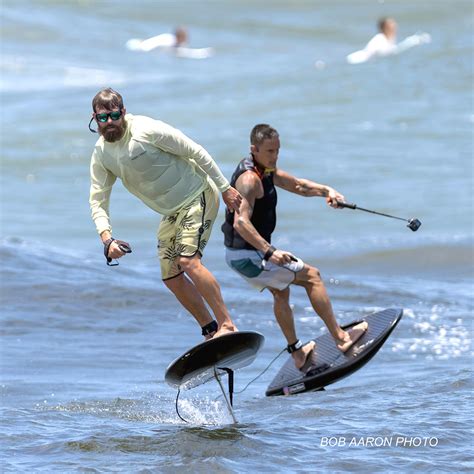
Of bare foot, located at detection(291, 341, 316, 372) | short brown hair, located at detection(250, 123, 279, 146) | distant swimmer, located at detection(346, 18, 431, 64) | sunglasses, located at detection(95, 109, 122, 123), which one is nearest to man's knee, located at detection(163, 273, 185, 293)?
short brown hair, located at detection(250, 123, 279, 146)

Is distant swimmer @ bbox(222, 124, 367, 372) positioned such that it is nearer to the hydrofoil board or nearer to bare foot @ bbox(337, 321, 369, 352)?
bare foot @ bbox(337, 321, 369, 352)

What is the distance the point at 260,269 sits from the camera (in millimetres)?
9195

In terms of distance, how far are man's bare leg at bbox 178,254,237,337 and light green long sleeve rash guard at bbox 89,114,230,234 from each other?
0.40m

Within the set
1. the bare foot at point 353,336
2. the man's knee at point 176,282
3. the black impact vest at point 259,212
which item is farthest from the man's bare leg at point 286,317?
the man's knee at point 176,282

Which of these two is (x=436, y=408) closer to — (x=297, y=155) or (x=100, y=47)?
(x=297, y=155)

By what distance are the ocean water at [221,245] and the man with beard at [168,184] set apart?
118cm

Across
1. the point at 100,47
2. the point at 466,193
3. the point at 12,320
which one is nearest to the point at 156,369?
the point at 12,320

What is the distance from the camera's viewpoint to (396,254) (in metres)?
17.2

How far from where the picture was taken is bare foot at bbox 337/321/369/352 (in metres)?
9.73

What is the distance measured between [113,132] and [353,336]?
2.92 metres

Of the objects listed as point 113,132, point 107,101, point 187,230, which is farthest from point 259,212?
point 107,101

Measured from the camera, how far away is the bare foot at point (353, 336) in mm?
9734

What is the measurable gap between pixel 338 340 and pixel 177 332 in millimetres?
3326

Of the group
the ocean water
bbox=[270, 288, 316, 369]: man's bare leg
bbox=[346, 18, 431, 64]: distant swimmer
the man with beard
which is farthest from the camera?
bbox=[346, 18, 431, 64]: distant swimmer
